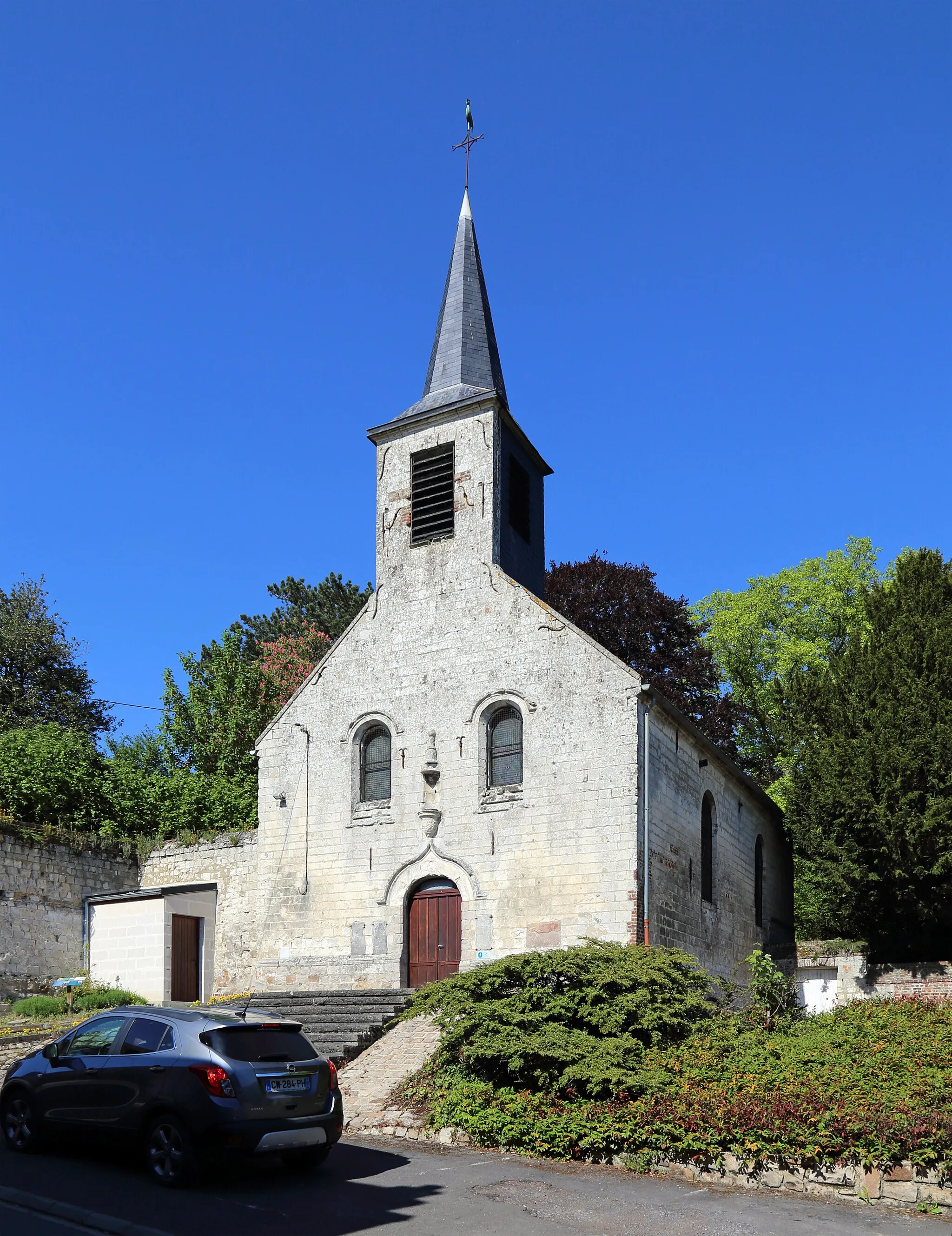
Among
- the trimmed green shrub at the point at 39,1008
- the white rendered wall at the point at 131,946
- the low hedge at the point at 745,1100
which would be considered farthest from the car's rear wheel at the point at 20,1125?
the white rendered wall at the point at 131,946

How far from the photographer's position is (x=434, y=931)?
1920 centimetres

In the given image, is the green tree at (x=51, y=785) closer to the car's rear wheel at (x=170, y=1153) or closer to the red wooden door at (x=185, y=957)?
the red wooden door at (x=185, y=957)

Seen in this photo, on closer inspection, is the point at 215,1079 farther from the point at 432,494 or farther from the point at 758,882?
the point at 758,882

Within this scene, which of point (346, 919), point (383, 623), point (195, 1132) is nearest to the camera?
point (195, 1132)

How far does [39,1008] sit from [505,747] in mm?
9641

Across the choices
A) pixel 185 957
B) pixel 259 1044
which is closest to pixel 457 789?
pixel 185 957

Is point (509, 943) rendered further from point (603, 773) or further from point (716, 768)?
point (716, 768)

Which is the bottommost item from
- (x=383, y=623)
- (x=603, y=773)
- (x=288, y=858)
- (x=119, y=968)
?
(x=119, y=968)

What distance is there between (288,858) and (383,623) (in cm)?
467

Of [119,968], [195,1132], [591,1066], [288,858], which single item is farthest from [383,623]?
[195,1132]

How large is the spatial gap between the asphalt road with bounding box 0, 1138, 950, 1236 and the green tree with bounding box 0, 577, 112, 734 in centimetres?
3040

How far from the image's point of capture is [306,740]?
70.1 ft

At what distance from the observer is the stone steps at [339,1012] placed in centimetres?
1592

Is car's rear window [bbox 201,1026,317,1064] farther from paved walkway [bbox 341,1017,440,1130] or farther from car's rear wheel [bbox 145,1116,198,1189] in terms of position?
paved walkway [bbox 341,1017,440,1130]
